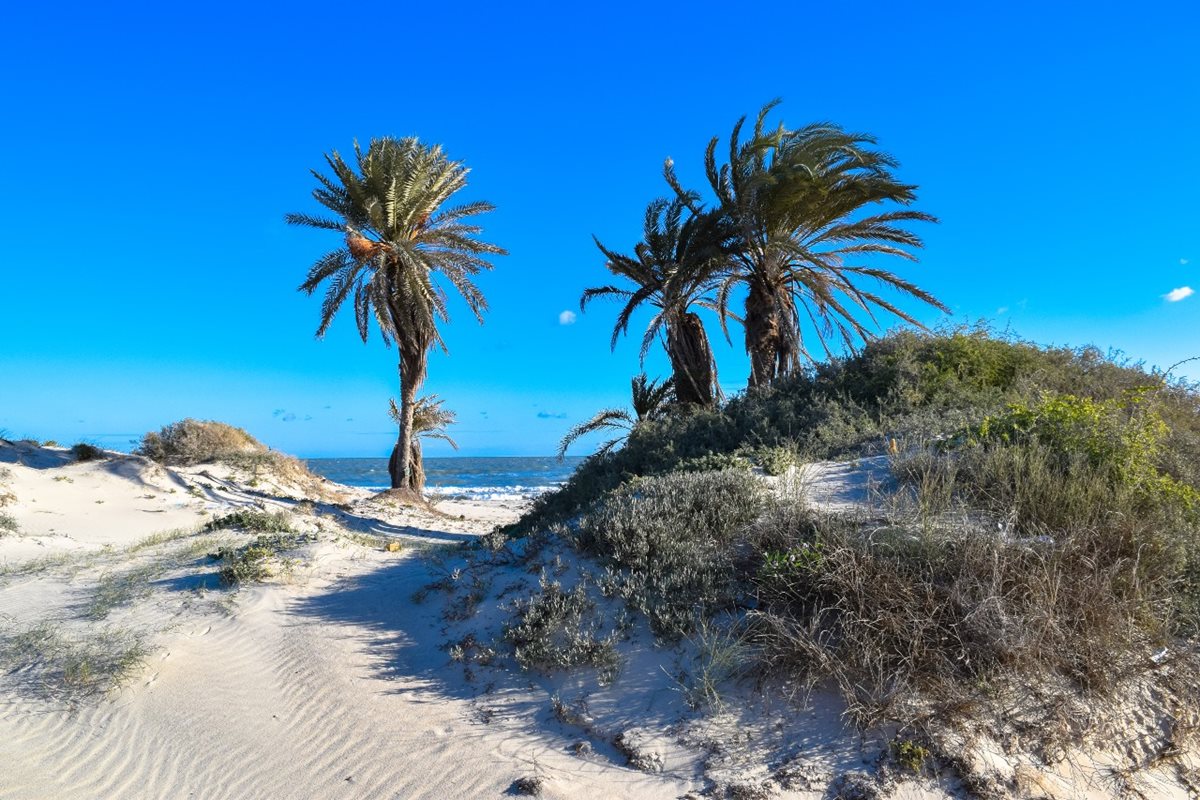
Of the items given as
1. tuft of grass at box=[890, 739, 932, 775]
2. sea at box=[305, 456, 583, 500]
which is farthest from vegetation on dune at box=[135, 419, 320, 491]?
tuft of grass at box=[890, 739, 932, 775]

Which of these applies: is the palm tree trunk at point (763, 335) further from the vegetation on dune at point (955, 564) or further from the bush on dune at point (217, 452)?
the bush on dune at point (217, 452)

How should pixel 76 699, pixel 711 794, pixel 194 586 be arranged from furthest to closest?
pixel 194 586, pixel 76 699, pixel 711 794

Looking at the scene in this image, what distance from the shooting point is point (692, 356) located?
17.0 meters

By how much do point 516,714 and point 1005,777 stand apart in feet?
8.75

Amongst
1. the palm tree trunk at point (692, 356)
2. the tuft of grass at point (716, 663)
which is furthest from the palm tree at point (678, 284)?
the tuft of grass at point (716, 663)

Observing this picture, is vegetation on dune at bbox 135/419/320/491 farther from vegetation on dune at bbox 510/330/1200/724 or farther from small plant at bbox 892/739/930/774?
small plant at bbox 892/739/930/774

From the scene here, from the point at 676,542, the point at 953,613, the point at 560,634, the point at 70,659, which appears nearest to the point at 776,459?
the point at 676,542

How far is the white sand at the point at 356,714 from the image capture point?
3719 mm

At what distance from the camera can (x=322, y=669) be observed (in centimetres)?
493

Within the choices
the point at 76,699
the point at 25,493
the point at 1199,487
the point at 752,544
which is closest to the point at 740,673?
the point at 752,544

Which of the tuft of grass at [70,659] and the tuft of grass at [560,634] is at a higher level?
the tuft of grass at [560,634]

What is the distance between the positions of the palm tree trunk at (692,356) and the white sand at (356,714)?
1017cm

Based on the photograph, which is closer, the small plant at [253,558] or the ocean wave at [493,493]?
the small plant at [253,558]

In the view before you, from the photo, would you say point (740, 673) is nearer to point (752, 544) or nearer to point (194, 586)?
point (752, 544)
